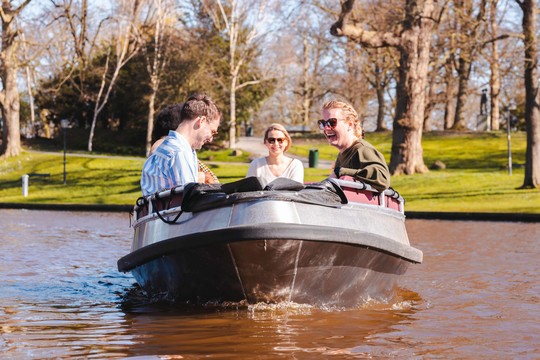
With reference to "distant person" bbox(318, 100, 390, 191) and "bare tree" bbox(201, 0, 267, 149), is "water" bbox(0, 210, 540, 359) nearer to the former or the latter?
"distant person" bbox(318, 100, 390, 191)

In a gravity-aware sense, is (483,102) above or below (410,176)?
above

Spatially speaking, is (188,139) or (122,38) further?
(122,38)

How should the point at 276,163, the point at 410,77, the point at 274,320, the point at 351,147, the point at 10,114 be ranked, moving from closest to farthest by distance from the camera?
the point at 274,320 < the point at 351,147 < the point at 276,163 < the point at 410,77 < the point at 10,114

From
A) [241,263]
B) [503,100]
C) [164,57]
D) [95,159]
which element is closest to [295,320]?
[241,263]

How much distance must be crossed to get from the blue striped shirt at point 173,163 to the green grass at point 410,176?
61.4 ft

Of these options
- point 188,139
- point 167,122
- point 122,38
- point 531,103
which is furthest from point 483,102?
point 188,139

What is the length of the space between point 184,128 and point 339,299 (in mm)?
2169

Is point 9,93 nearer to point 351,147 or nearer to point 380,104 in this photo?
point 380,104

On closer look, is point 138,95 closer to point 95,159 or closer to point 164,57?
point 164,57

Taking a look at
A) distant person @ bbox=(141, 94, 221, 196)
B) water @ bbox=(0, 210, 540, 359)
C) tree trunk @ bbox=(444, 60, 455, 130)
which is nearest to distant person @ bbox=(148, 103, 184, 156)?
distant person @ bbox=(141, 94, 221, 196)

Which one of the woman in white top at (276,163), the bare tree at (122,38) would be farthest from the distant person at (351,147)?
the bare tree at (122,38)

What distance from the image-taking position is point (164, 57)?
56.3 m

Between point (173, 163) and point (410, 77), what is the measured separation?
27.3 meters

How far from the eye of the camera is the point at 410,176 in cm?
3578
